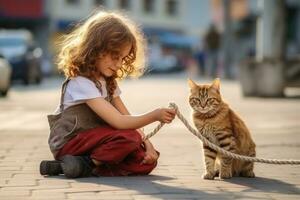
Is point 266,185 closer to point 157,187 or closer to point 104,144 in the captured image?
point 157,187

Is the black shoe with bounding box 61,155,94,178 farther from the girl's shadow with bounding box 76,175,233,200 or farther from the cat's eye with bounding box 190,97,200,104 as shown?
the cat's eye with bounding box 190,97,200,104

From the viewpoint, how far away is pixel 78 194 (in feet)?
17.0

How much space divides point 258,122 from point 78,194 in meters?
7.62

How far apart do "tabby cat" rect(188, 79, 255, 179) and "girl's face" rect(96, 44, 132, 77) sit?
566 mm

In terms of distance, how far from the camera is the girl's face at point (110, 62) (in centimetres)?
615

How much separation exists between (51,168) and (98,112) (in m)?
0.58

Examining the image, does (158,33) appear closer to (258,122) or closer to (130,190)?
(258,122)

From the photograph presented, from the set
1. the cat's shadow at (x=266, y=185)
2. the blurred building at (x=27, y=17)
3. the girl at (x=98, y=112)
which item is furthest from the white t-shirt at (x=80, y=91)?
the blurred building at (x=27, y=17)

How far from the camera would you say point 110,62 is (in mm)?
6195

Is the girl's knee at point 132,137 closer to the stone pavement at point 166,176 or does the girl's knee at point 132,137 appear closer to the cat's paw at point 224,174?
the stone pavement at point 166,176

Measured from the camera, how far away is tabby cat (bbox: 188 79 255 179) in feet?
19.9

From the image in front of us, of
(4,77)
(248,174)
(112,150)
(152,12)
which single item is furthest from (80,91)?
(152,12)

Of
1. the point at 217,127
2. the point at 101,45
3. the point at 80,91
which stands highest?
the point at 101,45

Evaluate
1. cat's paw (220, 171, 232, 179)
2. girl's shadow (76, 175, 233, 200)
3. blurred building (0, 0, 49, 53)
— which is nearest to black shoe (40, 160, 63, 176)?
girl's shadow (76, 175, 233, 200)
